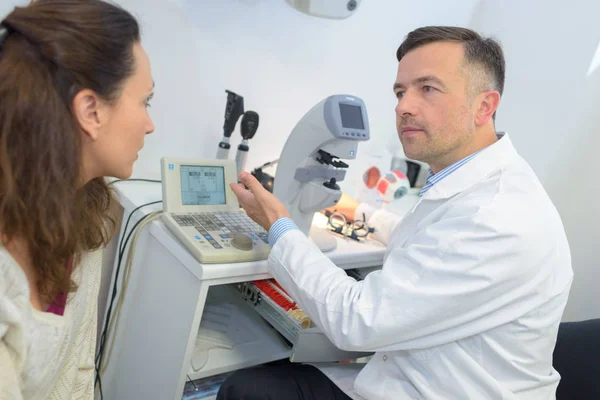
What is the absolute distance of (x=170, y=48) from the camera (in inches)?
59.0

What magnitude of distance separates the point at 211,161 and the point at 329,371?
0.66 meters

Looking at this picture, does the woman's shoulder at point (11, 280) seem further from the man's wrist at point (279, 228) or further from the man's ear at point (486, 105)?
the man's ear at point (486, 105)

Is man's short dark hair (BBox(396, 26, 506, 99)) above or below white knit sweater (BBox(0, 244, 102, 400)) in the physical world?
above

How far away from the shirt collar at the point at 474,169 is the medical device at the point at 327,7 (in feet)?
2.28

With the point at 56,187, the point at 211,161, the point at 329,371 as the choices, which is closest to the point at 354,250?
the point at 329,371

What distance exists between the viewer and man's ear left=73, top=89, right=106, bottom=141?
2.30ft

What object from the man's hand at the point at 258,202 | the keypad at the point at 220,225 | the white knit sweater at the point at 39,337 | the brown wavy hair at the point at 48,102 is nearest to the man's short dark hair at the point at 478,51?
the man's hand at the point at 258,202

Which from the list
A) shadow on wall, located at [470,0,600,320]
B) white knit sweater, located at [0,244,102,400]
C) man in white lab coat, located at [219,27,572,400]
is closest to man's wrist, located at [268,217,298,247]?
man in white lab coat, located at [219,27,572,400]

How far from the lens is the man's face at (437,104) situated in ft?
3.65

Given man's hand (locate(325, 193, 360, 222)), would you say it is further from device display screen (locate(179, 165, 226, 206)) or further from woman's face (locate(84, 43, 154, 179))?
woman's face (locate(84, 43, 154, 179))

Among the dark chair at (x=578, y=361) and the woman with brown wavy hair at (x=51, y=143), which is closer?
the woman with brown wavy hair at (x=51, y=143)

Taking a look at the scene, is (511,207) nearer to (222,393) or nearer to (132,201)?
(222,393)

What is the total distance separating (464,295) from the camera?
3.01 ft

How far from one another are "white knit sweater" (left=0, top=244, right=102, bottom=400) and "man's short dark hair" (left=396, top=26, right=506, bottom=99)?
0.93 metres
